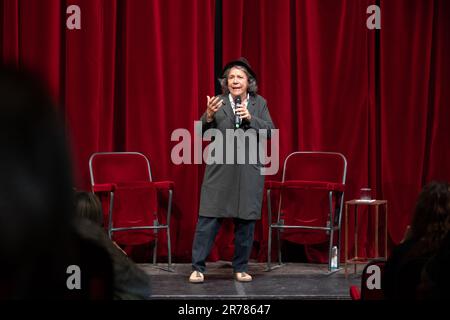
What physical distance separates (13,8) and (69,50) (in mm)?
506

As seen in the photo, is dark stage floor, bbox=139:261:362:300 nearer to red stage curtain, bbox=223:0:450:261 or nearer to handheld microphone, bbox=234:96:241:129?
red stage curtain, bbox=223:0:450:261

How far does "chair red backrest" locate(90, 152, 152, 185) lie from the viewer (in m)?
5.00

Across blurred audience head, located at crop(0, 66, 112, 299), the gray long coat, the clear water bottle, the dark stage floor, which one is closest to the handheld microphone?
the gray long coat

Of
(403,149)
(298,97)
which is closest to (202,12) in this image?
(298,97)

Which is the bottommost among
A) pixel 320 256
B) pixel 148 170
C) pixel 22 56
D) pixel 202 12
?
pixel 320 256

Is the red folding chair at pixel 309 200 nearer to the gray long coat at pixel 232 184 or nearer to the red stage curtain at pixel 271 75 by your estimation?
the red stage curtain at pixel 271 75

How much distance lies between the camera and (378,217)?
530 centimetres

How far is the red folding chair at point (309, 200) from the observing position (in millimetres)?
4805

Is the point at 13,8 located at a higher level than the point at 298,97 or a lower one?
higher

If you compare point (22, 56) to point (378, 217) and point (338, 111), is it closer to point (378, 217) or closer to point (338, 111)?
point (338, 111)

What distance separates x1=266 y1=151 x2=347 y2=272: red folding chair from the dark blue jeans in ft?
1.35

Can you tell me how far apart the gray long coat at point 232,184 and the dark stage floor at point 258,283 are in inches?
17.9

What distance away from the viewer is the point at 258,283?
438 cm

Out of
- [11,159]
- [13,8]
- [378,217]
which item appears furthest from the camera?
[378,217]
